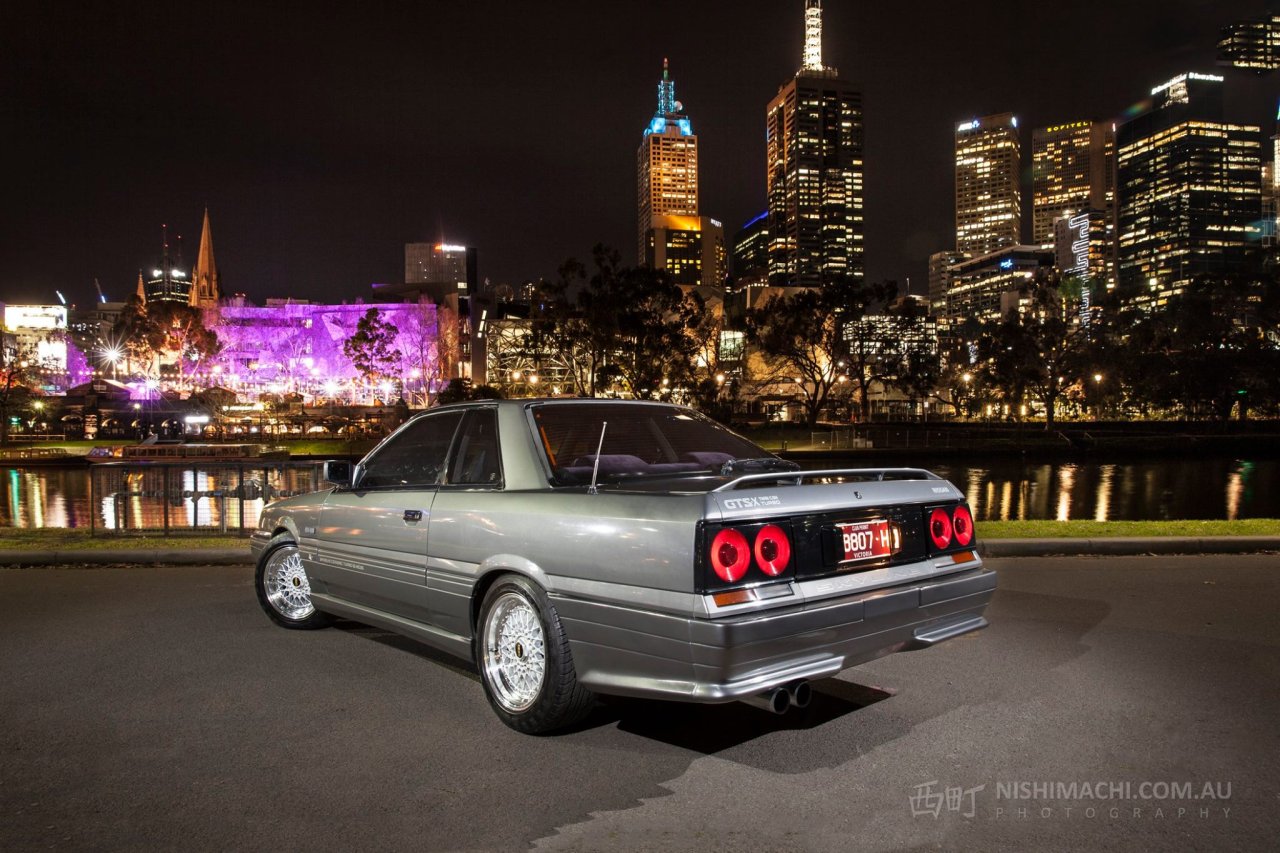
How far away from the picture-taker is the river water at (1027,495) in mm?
12219

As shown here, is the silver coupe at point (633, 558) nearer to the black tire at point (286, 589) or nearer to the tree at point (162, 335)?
the black tire at point (286, 589)

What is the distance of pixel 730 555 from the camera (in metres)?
3.51

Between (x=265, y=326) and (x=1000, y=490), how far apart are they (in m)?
83.4

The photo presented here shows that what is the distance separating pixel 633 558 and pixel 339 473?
2.90 meters

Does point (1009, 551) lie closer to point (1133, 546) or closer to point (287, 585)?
point (1133, 546)

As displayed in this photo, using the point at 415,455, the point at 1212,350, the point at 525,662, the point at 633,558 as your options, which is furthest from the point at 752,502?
the point at 1212,350

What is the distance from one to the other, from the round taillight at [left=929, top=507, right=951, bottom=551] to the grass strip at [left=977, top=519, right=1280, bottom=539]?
628 centimetres

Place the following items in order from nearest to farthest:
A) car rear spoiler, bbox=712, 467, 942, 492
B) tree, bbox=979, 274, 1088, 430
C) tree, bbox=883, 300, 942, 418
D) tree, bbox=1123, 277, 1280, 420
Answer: car rear spoiler, bbox=712, 467, 942, 492 → tree, bbox=883, 300, 942, 418 → tree, bbox=1123, 277, 1280, 420 → tree, bbox=979, 274, 1088, 430

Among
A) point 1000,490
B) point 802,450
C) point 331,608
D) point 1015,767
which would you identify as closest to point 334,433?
point 802,450

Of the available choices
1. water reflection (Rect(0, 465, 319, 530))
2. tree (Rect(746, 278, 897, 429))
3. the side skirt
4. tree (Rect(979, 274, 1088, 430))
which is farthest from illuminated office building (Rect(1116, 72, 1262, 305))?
the side skirt

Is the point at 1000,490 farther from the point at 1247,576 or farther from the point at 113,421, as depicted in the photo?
the point at 113,421

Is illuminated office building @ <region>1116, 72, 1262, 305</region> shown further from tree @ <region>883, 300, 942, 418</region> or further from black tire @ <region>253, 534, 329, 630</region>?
black tire @ <region>253, 534, 329, 630</region>

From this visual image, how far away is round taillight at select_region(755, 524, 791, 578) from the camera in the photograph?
3578 mm

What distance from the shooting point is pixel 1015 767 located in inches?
146
